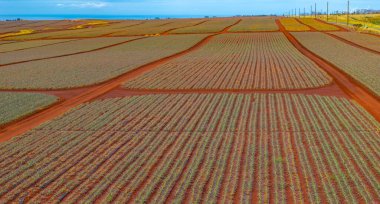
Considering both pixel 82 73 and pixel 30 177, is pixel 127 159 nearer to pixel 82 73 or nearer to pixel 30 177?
pixel 30 177

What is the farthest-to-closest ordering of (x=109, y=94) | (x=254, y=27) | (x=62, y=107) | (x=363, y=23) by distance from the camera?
(x=363, y=23) < (x=254, y=27) < (x=109, y=94) < (x=62, y=107)

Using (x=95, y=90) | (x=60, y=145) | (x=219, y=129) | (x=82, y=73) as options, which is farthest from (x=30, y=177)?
(x=82, y=73)

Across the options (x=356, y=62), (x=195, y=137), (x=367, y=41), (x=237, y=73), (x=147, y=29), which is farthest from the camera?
(x=147, y=29)

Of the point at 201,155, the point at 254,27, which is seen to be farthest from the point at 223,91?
the point at 254,27

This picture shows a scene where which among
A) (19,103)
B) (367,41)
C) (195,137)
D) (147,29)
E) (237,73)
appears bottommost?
(195,137)

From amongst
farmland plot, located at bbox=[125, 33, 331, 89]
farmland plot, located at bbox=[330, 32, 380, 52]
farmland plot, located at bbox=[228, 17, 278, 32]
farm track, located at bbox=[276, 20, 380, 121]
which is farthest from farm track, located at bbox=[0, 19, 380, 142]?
farmland plot, located at bbox=[228, 17, 278, 32]

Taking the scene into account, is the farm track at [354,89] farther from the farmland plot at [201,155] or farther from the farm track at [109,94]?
the farmland plot at [201,155]

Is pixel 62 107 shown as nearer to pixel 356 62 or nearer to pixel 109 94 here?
pixel 109 94

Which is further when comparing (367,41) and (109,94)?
(367,41)
